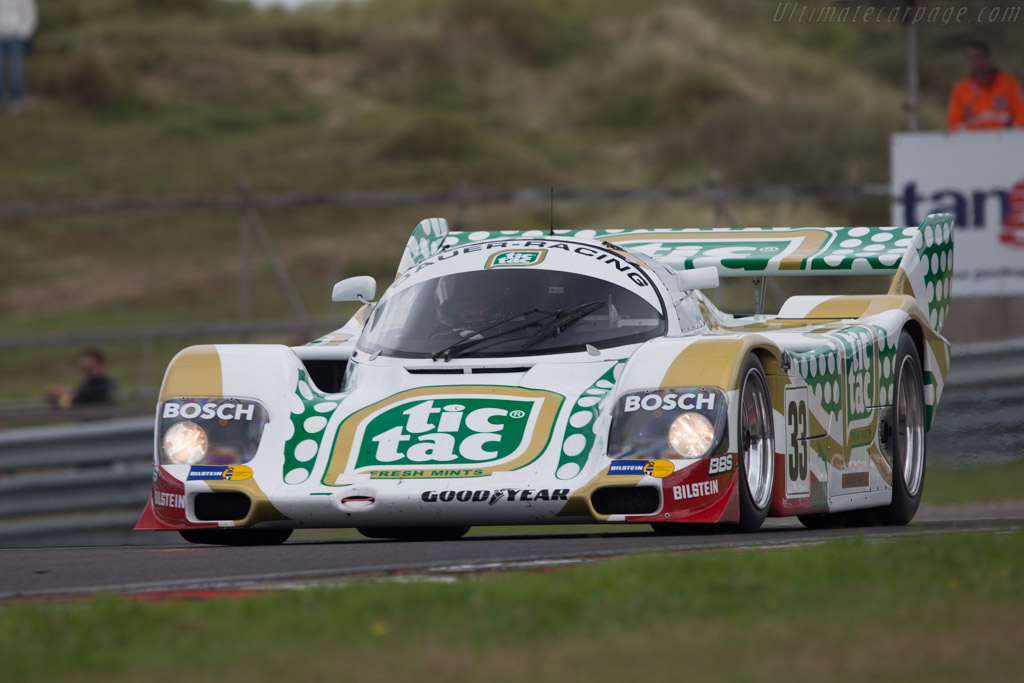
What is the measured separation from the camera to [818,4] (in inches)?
620

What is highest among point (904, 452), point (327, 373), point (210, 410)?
point (210, 410)

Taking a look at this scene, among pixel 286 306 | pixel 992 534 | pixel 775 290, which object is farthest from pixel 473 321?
pixel 286 306

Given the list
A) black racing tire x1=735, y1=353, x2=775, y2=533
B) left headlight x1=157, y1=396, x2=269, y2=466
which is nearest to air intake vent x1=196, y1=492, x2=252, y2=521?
left headlight x1=157, y1=396, x2=269, y2=466

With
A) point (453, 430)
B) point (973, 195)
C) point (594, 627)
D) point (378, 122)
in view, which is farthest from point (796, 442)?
point (378, 122)

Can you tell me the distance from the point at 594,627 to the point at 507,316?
346 cm

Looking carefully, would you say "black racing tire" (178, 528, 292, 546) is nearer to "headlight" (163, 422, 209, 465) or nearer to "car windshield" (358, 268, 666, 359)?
"headlight" (163, 422, 209, 465)

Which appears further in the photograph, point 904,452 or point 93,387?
point 93,387

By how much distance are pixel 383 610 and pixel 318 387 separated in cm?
364

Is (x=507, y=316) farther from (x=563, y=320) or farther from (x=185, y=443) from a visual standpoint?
(x=185, y=443)

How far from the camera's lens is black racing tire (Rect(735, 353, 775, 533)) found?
6.87m

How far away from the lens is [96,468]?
11.0 metres

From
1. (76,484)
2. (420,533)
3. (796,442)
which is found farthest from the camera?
(76,484)

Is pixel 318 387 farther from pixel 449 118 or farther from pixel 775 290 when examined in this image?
pixel 449 118

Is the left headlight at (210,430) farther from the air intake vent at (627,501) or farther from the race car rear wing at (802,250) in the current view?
the race car rear wing at (802,250)
